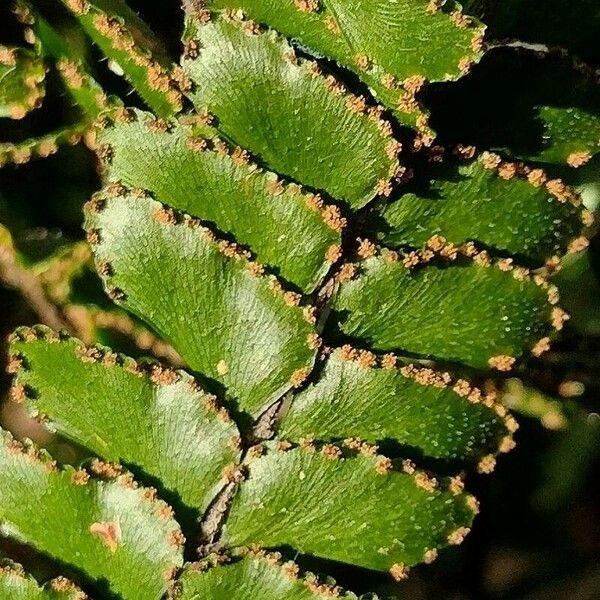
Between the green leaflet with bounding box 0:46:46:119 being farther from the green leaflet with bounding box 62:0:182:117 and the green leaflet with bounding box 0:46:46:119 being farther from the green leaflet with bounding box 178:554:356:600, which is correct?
the green leaflet with bounding box 178:554:356:600

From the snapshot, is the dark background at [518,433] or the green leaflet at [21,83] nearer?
the green leaflet at [21,83]

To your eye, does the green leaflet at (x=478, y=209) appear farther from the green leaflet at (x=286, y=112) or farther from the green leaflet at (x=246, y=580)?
the green leaflet at (x=246, y=580)

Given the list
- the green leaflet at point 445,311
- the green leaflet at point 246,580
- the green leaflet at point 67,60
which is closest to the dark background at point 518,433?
the green leaflet at point 67,60

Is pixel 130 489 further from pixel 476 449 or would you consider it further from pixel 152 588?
pixel 476 449

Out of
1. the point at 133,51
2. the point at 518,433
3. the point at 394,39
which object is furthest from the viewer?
the point at 518,433

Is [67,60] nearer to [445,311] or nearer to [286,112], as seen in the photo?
[286,112]

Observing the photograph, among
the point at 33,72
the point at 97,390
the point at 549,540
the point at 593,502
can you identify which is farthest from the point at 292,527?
the point at 593,502

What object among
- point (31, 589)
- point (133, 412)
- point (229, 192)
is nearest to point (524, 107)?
point (229, 192)
